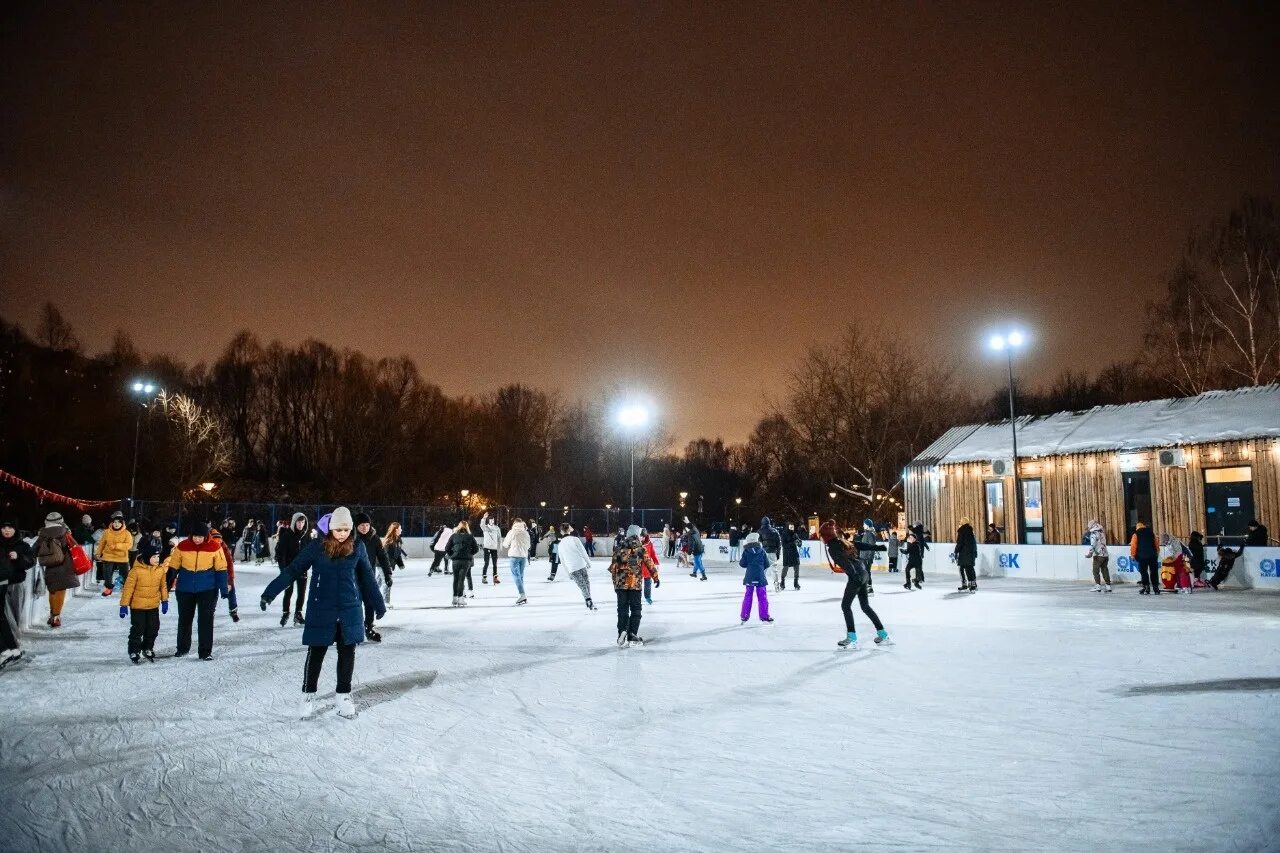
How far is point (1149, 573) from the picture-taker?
649 inches

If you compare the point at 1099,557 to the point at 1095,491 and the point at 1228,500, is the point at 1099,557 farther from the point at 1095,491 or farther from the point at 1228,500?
the point at 1095,491

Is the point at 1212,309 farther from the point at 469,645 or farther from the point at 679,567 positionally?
the point at 469,645

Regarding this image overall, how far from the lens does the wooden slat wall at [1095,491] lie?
70.2 ft

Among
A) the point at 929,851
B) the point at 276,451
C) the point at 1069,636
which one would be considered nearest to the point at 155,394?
the point at 276,451

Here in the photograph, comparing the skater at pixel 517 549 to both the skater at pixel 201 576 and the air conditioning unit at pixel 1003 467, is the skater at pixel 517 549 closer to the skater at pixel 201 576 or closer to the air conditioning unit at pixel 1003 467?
the skater at pixel 201 576

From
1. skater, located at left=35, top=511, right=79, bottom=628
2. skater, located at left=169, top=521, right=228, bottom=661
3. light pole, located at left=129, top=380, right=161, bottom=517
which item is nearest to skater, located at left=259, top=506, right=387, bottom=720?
skater, located at left=169, top=521, right=228, bottom=661

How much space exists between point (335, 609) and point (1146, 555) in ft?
51.7

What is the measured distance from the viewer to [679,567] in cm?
2894

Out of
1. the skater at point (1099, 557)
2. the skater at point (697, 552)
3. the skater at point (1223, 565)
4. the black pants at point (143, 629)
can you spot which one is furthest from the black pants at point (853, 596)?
the skater at point (697, 552)

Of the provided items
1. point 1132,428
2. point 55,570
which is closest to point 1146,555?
point 1132,428

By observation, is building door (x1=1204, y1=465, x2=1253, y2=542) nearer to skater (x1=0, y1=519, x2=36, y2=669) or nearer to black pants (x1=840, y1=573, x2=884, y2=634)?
black pants (x1=840, y1=573, x2=884, y2=634)

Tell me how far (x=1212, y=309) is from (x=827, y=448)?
1593 centimetres

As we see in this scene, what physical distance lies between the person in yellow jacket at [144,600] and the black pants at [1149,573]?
16633mm

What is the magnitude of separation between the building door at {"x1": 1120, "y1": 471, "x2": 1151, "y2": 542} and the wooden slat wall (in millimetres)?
230
